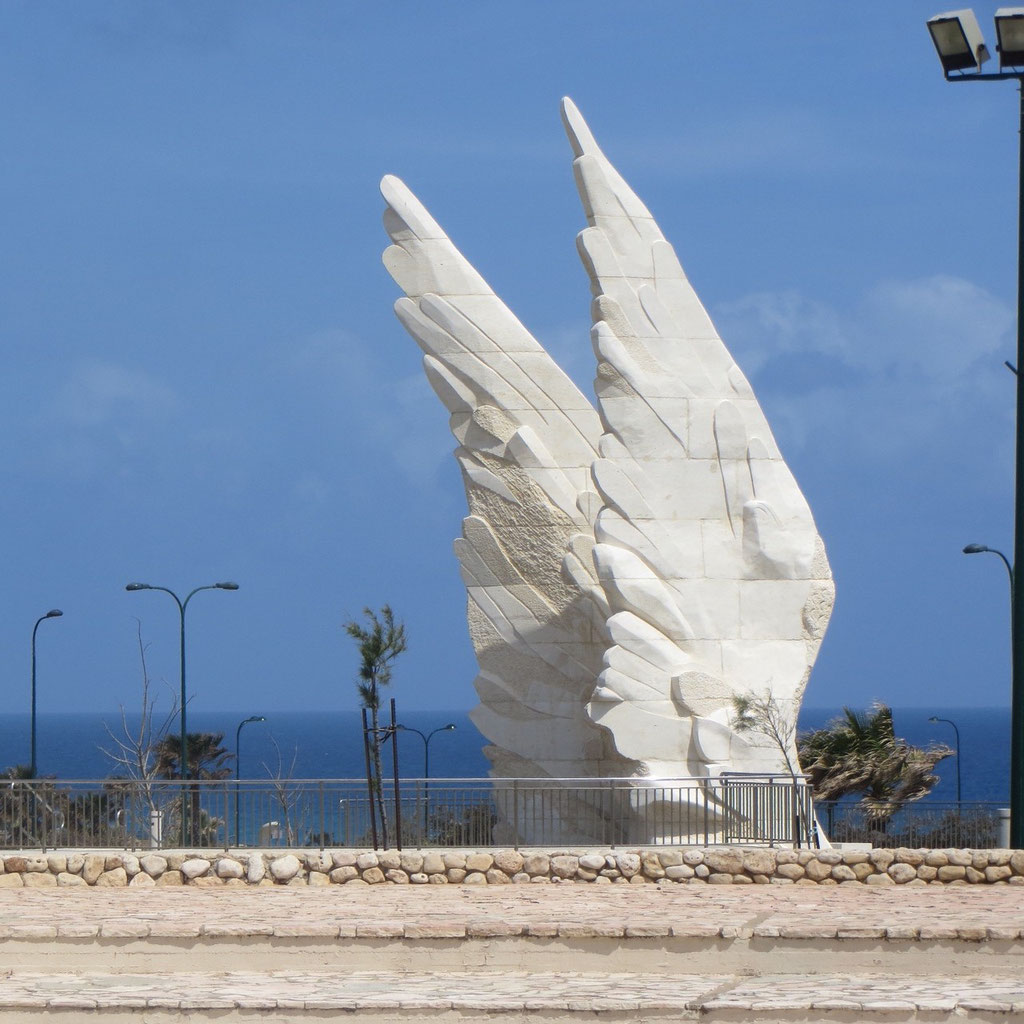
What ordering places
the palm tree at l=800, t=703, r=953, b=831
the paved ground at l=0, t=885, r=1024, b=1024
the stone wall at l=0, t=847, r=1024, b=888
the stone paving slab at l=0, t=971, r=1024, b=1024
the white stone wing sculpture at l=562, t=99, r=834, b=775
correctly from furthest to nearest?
the palm tree at l=800, t=703, r=953, b=831, the white stone wing sculpture at l=562, t=99, r=834, b=775, the stone wall at l=0, t=847, r=1024, b=888, the paved ground at l=0, t=885, r=1024, b=1024, the stone paving slab at l=0, t=971, r=1024, b=1024

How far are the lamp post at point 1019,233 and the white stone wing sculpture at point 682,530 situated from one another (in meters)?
4.50

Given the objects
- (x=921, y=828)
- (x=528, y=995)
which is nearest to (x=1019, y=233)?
(x=528, y=995)

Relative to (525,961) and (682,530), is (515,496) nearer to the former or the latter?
(682,530)

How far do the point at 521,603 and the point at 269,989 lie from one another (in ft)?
36.9

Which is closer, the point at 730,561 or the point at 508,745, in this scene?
the point at 730,561

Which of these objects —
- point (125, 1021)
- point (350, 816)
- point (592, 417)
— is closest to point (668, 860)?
point (350, 816)

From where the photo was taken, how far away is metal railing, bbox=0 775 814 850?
62.5 feet

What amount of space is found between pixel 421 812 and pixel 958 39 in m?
9.00

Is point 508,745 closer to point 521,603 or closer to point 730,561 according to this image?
point 521,603

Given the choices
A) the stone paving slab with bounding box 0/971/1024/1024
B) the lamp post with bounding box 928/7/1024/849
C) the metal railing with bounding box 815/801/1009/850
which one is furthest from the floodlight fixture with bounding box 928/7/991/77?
the metal railing with bounding box 815/801/1009/850

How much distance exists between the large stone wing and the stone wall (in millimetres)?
6048

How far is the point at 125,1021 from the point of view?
11.4 m

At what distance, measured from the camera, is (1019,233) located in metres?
17.0

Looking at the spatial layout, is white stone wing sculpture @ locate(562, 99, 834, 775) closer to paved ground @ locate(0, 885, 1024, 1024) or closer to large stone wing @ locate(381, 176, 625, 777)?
large stone wing @ locate(381, 176, 625, 777)
